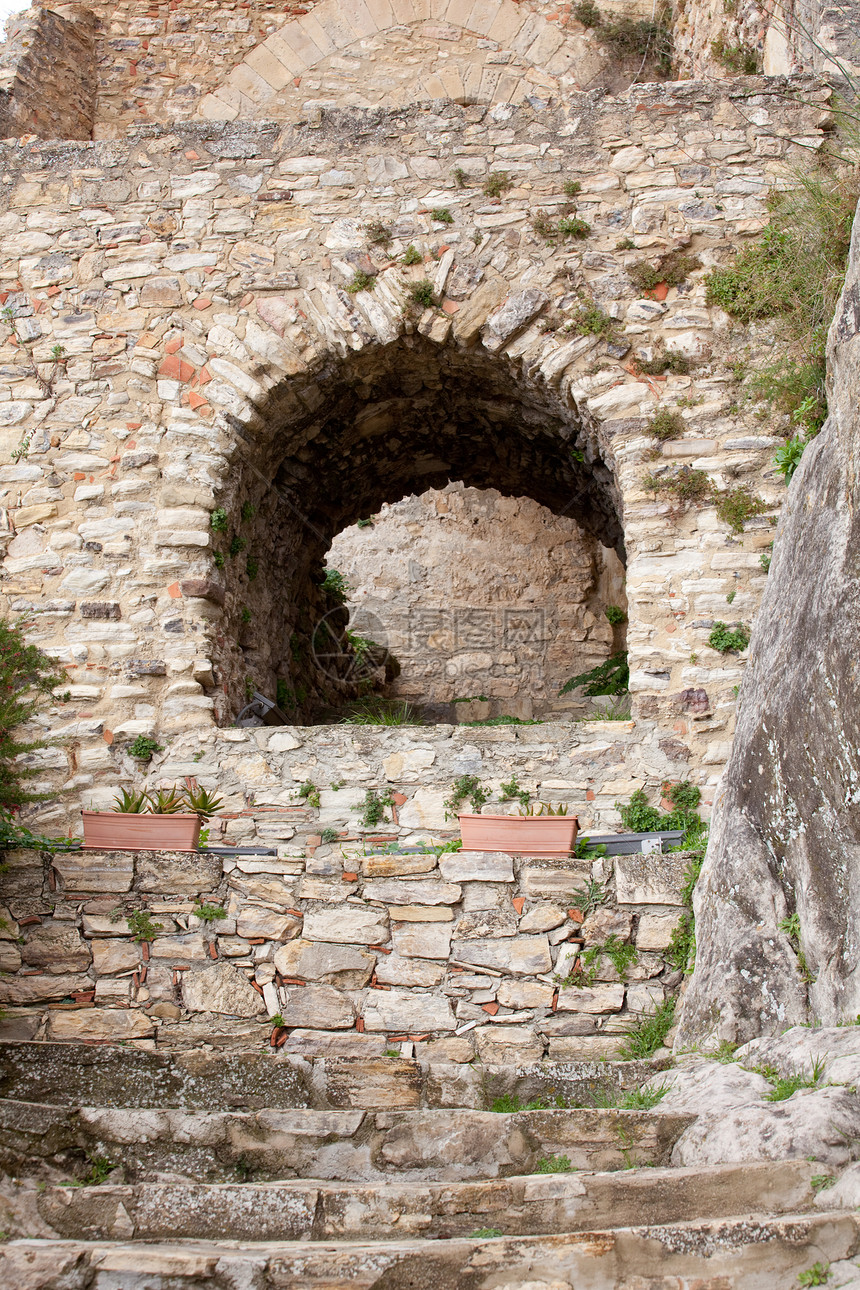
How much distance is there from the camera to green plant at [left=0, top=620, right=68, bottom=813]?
4336 mm

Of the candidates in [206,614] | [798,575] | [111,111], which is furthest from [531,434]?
[111,111]

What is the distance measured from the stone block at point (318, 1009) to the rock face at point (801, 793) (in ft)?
4.24

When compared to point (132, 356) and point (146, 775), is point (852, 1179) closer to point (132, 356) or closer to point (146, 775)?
point (146, 775)

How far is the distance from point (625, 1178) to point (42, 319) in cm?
A: 483

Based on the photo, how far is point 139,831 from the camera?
13.6ft

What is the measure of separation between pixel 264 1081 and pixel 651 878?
5.56 feet

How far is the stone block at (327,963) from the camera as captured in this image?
12.8ft

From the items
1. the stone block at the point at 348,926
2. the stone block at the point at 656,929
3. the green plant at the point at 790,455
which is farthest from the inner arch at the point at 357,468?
the stone block at the point at 656,929

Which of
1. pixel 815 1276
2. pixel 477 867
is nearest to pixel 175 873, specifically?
pixel 477 867

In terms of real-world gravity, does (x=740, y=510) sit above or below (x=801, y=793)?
above

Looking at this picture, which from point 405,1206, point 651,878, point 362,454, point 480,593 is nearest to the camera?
point 405,1206

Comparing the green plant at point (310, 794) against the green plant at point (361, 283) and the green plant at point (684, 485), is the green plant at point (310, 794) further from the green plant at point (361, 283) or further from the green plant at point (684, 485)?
the green plant at point (361, 283)

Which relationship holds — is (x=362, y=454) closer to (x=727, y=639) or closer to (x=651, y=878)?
(x=727, y=639)

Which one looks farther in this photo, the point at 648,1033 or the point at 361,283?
the point at 361,283
